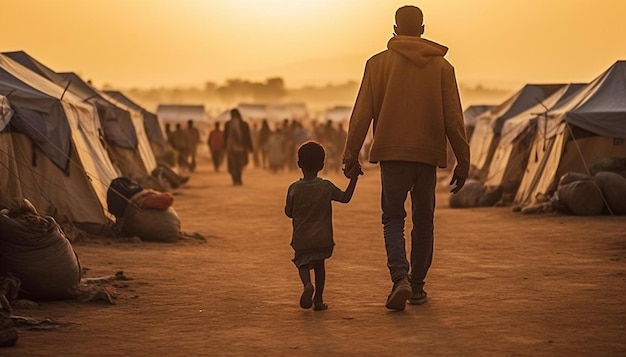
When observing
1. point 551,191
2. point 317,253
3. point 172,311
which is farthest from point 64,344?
point 551,191

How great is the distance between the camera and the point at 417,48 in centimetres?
797

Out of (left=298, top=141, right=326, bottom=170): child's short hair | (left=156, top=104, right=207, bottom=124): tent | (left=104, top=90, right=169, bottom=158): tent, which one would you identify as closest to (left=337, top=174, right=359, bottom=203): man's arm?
(left=298, top=141, right=326, bottom=170): child's short hair

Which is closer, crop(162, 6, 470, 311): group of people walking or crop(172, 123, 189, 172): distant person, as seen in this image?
crop(162, 6, 470, 311): group of people walking

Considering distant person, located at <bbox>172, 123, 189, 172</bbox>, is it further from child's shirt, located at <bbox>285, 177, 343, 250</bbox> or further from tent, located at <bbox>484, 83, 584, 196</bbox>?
child's shirt, located at <bbox>285, 177, 343, 250</bbox>

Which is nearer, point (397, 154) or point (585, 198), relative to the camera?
point (397, 154)

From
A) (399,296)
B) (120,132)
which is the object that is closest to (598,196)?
(399,296)

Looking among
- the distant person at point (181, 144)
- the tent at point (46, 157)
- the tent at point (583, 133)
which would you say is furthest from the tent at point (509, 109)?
the tent at point (46, 157)

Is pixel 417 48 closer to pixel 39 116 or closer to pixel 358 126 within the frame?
pixel 358 126

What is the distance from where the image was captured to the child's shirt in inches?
312

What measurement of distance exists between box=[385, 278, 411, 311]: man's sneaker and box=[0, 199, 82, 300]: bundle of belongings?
8.05ft

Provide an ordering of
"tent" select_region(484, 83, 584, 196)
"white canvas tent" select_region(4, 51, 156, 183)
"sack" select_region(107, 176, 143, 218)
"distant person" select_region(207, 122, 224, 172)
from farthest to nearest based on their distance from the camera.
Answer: "distant person" select_region(207, 122, 224, 172) < "tent" select_region(484, 83, 584, 196) < "white canvas tent" select_region(4, 51, 156, 183) < "sack" select_region(107, 176, 143, 218)

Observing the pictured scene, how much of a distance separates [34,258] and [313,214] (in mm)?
2102

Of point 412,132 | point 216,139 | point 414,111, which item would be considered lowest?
point 216,139

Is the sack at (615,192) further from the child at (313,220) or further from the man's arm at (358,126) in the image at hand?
the child at (313,220)
